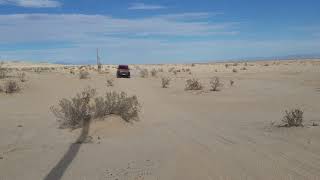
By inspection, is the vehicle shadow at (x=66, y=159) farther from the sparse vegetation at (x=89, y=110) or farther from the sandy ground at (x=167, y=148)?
the sparse vegetation at (x=89, y=110)

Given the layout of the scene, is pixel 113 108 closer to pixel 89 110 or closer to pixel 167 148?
pixel 89 110

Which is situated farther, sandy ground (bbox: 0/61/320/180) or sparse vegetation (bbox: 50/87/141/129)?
sparse vegetation (bbox: 50/87/141/129)

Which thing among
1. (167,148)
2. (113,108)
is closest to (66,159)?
(167,148)

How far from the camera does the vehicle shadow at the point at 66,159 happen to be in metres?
8.41

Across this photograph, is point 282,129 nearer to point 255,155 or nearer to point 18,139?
point 255,155

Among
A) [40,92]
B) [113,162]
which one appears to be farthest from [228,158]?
[40,92]

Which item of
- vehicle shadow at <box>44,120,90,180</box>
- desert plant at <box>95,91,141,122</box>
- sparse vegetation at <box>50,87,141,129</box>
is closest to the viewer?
vehicle shadow at <box>44,120,90,180</box>

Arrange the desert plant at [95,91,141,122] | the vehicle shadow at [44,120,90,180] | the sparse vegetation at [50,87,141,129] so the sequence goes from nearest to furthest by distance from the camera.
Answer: the vehicle shadow at [44,120,90,180] < the sparse vegetation at [50,87,141,129] < the desert plant at [95,91,141,122]

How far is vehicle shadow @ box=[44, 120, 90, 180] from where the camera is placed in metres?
8.41

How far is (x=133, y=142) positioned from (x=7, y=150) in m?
2.77

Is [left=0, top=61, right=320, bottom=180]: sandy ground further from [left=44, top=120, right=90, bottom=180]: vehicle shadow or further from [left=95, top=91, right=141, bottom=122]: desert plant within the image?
[left=95, top=91, right=141, bottom=122]: desert plant

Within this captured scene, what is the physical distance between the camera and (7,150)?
10.8 m

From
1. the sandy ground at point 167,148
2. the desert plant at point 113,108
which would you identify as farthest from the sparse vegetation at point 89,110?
the sandy ground at point 167,148

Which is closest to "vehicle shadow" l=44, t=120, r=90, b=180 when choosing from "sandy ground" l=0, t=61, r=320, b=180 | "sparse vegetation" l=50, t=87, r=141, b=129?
"sandy ground" l=0, t=61, r=320, b=180
